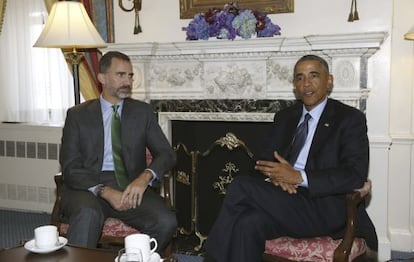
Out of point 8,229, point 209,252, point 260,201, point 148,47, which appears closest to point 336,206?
point 260,201

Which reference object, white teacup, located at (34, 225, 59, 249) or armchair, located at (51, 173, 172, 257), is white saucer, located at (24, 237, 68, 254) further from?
armchair, located at (51, 173, 172, 257)

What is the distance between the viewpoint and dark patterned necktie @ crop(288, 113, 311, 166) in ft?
8.98

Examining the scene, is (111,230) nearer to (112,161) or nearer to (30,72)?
(112,161)

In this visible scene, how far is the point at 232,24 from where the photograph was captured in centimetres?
335

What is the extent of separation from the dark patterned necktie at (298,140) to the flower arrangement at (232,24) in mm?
832

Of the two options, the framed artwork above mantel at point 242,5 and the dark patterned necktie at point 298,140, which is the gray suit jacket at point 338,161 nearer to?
the dark patterned necktie at point 298,140

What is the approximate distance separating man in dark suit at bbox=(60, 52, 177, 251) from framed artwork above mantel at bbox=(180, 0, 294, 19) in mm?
847

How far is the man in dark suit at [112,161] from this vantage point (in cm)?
276

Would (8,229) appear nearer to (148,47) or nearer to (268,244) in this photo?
(148,47)

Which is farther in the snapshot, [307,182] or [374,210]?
[374,210]

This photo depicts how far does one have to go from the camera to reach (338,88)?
3.17m

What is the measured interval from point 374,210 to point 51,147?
270 centimetres

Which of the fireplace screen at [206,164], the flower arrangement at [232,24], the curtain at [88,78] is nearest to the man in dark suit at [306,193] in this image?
the flower arrangement at [232,24]

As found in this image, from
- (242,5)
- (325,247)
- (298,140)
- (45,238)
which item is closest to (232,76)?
(242,5)
